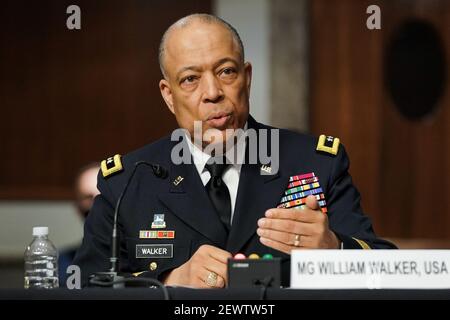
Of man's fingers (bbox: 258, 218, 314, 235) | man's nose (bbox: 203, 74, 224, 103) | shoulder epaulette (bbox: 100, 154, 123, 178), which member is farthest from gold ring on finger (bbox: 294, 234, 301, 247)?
shoulder epaulette (bbox: 100, 154, 123, 178)

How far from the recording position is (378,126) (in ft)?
21.8

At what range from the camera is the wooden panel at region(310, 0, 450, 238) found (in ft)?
21.6

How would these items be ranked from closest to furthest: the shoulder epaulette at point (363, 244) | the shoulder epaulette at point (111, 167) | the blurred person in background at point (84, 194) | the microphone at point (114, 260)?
the microphone at point (114, 260)
the shoulder epaulette at point (363, 244)
the shoulder epaulette at point (111, 167)
the blurred person in background at point (84, 194)

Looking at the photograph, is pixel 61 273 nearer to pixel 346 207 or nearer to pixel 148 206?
pixel 148 206

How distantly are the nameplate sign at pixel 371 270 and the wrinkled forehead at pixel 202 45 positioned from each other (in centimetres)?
101

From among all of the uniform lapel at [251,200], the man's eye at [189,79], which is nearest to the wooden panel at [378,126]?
the uniform lapel at [251,200]

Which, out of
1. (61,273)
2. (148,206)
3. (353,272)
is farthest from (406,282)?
(61,273)

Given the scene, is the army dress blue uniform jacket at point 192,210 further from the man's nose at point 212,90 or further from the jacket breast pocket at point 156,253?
the man's nose at point 212,90

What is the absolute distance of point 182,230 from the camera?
3506 mm

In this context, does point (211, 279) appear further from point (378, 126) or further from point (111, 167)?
point (378, 126)

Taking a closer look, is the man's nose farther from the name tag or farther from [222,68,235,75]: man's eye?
the name tag

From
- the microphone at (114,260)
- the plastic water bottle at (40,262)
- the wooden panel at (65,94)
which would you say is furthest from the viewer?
the wooden panel at (65,94)

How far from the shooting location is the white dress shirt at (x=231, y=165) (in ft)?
11.6

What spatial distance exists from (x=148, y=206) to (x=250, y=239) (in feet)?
1.18
